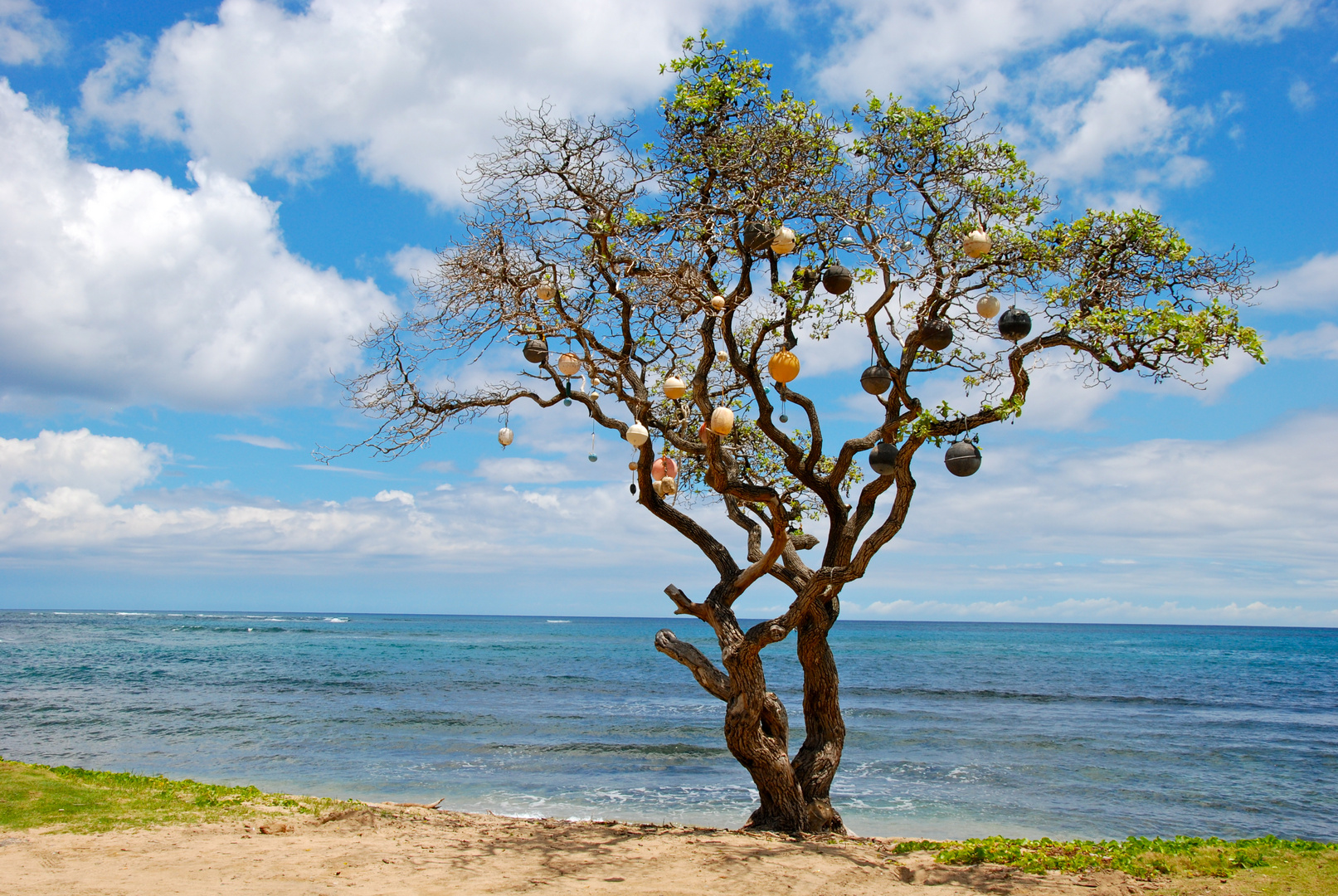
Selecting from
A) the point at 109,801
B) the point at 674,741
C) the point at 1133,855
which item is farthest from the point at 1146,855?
the point at 674,741

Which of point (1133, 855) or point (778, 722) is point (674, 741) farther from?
point (1133, 855)

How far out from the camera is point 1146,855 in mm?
6242

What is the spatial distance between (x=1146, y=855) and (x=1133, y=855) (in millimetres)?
91

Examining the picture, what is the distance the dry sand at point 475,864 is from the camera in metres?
5.49

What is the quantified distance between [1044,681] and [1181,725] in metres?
14.0

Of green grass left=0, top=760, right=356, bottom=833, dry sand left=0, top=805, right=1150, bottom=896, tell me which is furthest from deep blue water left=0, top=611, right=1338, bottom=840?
dry sand left=0, top=805, right=1150, bottom=896

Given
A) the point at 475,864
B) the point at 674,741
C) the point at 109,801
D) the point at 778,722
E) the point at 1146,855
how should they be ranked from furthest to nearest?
the point at 674,741
the point at 109,801
the point at 778,722
the point at 1146,855
the point at 475,864

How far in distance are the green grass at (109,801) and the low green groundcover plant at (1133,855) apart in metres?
6.31

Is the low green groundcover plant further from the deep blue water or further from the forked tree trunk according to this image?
the deep blue water

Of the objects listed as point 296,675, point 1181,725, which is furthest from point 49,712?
point 1181,725

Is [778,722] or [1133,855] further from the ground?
[778,722]

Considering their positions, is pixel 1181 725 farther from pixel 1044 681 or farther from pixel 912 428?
pixel 912 428

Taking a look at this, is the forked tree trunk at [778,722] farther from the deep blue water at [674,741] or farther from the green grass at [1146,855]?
the deep blue water at [674,741]

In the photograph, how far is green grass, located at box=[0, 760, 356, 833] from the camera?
23.7 feet
